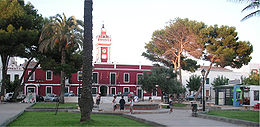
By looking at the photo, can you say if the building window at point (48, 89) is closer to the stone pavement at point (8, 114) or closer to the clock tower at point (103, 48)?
the clock tower at point (103, 48)

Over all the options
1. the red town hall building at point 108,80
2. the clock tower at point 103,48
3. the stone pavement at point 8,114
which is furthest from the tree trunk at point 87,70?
the clock tower at point 103,48

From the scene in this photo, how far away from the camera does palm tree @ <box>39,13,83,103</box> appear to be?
33938mm

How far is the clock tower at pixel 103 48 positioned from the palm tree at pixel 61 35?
3493cm

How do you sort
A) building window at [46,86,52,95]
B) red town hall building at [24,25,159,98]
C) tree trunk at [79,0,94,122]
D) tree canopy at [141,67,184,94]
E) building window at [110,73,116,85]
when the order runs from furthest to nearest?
building window at [110,73,116,85]
red town hall building at [24,25,159,98]
building window at [46,86,52,95]
tree canopy at [141,67,184,94]
tree trunk at [79,0,94,122]

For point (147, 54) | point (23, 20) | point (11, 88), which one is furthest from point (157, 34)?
point (11, 88)

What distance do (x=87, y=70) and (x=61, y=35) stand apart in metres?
20.8

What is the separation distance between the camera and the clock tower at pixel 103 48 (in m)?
71.8

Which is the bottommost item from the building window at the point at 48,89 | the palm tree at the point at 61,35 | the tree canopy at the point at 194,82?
the building window at the point at 48,89

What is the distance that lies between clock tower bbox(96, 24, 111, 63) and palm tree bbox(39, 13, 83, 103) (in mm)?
34935

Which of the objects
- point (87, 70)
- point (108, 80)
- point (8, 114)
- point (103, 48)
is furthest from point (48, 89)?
point (87, 70)

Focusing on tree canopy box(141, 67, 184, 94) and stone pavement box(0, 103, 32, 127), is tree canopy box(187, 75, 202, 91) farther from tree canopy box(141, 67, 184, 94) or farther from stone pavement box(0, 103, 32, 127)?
stone pavement box(0, 103, 32, 127)

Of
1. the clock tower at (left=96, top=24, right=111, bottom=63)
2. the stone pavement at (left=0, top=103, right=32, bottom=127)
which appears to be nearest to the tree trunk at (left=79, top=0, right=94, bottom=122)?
the stone pavement at (left=0, top=103, right=32, bottom=127)

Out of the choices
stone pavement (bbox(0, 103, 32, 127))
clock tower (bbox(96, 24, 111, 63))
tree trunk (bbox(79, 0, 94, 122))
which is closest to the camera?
stone pavement (bbox(0, 103, 32, 127))

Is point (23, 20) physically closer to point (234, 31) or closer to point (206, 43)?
point (206, 43)
